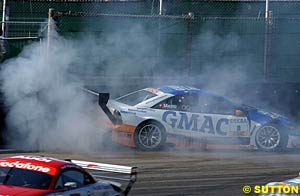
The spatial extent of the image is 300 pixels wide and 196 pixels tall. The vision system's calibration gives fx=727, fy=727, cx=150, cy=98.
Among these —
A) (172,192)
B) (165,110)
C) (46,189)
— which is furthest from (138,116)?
(46,189)

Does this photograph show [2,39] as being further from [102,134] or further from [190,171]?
[190,171]

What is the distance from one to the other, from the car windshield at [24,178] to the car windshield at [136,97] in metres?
6.67

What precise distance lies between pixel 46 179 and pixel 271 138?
315 inches

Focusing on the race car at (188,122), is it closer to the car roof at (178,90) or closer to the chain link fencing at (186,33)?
the car roof at (178,90)

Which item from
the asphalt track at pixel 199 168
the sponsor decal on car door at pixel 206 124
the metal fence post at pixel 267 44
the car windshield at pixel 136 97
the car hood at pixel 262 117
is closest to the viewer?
the asphalt track at pixel 199 168

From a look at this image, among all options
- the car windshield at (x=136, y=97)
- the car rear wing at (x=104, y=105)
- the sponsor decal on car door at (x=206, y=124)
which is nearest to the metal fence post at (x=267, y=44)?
the sponsor decal on car door at (x=206, y=124)

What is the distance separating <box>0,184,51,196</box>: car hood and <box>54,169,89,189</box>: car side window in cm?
28

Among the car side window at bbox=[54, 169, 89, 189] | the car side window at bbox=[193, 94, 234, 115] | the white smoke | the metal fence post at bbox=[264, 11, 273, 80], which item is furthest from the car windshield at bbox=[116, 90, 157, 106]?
the car side window at bbox=[54, 169, 89, 189]

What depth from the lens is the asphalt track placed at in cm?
1052

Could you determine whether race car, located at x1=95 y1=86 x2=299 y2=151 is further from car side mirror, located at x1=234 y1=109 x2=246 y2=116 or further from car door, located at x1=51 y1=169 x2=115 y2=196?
car door, located at x1=51 y1=169 x2=115 y2=196

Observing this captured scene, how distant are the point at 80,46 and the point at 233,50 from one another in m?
4.39

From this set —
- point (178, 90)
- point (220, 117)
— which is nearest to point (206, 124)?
point (220, 117)

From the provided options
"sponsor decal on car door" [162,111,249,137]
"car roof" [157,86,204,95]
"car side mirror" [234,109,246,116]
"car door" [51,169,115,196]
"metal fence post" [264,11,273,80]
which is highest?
"metal fence post" [264,11,273,80]

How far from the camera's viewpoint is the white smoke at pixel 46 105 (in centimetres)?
1378
